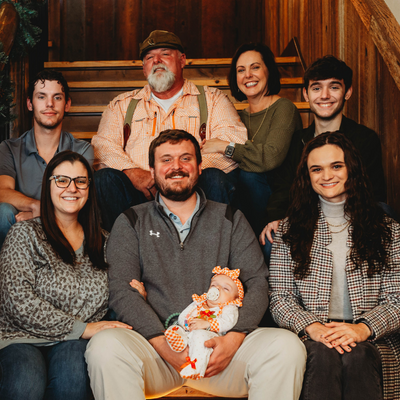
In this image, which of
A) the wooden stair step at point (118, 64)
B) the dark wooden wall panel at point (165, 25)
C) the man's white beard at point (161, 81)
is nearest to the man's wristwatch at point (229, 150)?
the man's white beard at point (161, 81)

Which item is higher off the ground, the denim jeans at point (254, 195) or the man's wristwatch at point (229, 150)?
the man's wristwatch at point (229, 150)

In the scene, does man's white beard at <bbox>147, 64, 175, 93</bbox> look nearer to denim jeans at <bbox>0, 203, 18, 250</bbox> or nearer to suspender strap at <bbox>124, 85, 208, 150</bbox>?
suspender strap at <bbox>124, 85, 208, 150</bbox>

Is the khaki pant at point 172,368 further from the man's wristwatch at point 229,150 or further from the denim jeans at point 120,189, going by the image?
the man's wristwatch at point 229,150

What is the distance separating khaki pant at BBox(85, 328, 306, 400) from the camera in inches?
63.1

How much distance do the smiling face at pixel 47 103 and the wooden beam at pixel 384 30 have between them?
167 centimetres

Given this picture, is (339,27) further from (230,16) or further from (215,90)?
(230,16)

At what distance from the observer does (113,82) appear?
3.67m

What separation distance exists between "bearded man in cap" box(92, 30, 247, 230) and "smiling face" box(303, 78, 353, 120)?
419mm

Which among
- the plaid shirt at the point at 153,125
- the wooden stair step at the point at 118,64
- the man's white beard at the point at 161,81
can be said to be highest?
the wooden stair step at the point at 118,64

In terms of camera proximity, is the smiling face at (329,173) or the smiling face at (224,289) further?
the smiling face at (329,173)

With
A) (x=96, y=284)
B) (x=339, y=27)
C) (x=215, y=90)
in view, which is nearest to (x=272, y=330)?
(x=96, y=284)

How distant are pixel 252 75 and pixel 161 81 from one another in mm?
538

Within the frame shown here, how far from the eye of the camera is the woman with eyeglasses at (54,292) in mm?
1665

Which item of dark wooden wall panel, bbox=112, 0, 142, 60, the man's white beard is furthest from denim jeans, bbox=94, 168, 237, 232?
dark wooden wall panel, bbox=112, 0, 142, 60
